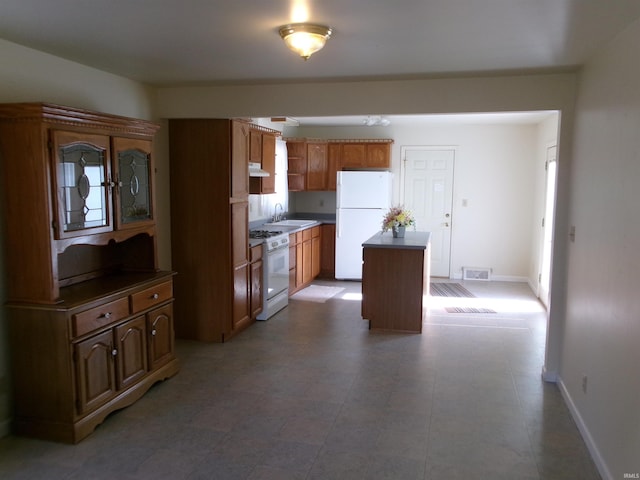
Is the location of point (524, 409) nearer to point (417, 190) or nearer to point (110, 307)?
point (110, 307)

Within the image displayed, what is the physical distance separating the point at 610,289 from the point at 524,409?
3.95 feet

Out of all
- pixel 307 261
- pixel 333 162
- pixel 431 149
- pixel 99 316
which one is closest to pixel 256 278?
pixel 307 261

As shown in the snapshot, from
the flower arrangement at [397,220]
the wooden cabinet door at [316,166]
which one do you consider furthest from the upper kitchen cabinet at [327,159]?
the flower arrangement at [397,220]

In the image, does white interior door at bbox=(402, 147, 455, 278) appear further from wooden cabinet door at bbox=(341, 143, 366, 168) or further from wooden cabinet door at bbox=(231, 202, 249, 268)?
wooden cabinet door at bbox=(231, 202, 249, 268)

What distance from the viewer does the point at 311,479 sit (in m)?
2.66

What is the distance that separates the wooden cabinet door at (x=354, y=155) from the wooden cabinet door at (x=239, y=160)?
123 inches

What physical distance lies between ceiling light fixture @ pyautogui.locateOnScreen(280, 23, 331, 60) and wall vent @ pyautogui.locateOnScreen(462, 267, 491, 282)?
6000 mm

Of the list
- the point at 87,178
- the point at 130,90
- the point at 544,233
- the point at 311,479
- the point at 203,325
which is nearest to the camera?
the point at 311,479

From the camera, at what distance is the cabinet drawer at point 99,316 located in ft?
9.68

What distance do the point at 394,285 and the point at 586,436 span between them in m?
2.45

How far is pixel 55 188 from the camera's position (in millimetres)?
2855

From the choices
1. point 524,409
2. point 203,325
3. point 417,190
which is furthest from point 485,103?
point 417,190

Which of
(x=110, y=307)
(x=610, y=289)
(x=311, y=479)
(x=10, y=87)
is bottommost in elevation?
(x=311, y=479)

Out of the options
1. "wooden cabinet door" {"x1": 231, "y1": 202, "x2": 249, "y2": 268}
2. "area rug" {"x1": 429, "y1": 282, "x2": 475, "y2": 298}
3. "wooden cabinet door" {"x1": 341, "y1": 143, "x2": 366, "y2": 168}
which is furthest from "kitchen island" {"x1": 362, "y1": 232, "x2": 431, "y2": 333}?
"wooden cabinet door" {"x1": 341, "y1": 143, "x2": 366, "y2": 168}
